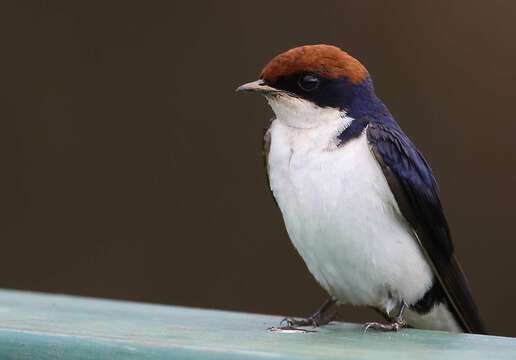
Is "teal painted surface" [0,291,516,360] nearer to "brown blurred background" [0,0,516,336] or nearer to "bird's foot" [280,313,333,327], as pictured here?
"bird's foot" [280,313,333,327]

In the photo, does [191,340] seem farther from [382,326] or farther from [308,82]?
[308,82]

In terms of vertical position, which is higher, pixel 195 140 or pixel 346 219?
pixel 346 219

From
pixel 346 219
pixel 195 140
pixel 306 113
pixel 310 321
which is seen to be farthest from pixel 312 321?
pixel 195 140

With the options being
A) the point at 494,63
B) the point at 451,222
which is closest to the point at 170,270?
the point at 451,222

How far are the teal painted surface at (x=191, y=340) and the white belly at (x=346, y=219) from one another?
0.10 meters

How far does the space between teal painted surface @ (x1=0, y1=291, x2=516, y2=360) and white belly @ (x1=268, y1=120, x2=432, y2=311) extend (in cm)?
10

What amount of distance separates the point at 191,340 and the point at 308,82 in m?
0.55

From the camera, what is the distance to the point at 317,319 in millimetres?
1845

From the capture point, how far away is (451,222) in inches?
124

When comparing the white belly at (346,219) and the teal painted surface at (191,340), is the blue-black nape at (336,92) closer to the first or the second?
the white belly at (346,219)

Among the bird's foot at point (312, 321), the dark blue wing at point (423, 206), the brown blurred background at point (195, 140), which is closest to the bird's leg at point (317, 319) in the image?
the bird's foot at point (312, 321)

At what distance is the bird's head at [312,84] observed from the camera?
71.7 inches

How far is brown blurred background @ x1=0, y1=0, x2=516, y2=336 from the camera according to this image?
3.08 meters

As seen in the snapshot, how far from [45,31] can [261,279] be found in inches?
32.6
